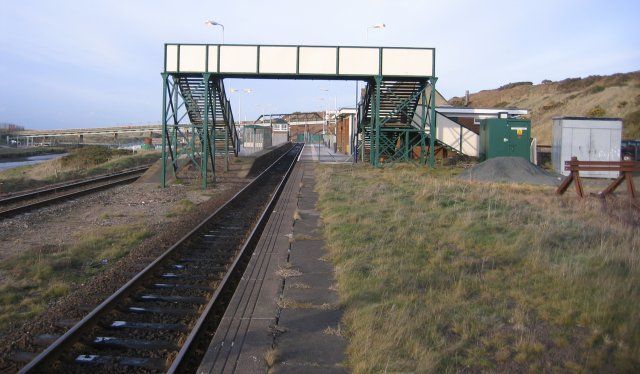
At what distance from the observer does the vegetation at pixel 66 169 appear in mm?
28156

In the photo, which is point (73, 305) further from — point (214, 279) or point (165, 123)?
point (165, 123)

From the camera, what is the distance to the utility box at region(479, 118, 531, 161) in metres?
31.8

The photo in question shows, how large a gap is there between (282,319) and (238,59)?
837 inches

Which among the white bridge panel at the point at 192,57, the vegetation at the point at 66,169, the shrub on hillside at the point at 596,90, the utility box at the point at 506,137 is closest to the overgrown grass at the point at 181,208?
the white bridge panel at the point at 192,57

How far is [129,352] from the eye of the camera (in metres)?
6.00

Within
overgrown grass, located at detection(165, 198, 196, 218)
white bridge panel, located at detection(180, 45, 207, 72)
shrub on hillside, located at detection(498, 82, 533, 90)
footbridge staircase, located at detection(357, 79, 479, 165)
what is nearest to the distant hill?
shrub on hillside, located at detection(498, 82, 533, 90)

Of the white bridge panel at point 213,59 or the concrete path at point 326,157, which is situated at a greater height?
the white bridge panel at point 213,59

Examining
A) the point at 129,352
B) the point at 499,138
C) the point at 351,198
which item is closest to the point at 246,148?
the point at 499,138

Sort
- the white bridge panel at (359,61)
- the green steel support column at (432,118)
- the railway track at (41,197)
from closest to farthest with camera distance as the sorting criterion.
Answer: the railway track at (41,197) → the white bridge panel at (359,61) → the green steel support column at (432,118)

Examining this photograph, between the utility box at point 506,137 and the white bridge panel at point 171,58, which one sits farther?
the utility box at point 506,137

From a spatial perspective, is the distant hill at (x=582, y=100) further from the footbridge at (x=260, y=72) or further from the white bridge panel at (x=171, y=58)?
the white bridge panel at (x=171, y=58)

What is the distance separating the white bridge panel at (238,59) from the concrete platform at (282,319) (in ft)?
54.2

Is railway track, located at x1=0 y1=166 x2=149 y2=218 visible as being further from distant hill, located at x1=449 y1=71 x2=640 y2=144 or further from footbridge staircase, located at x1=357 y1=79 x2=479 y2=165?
distant hill, located at x1=449 y1=71 x2=640 y2=144

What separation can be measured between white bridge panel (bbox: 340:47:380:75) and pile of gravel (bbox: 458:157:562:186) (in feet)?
22.6
